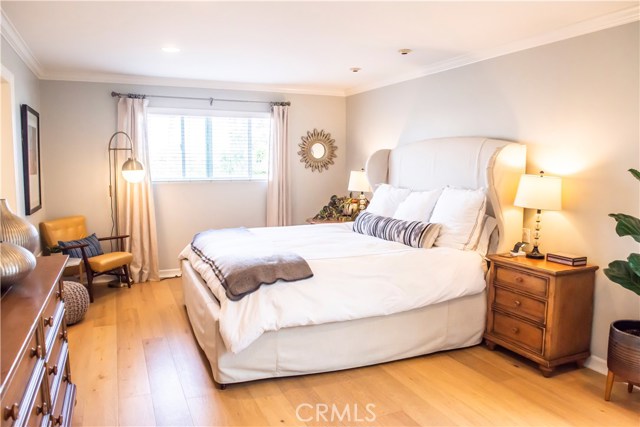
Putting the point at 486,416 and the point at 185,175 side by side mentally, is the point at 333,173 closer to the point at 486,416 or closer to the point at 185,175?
the point at 185,175

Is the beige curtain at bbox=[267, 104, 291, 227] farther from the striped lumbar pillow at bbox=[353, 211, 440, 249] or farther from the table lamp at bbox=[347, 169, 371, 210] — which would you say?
the striped lumbar pillow at bbox=[353, 211, 440, 249]

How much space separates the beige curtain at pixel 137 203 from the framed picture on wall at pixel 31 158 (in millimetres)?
842

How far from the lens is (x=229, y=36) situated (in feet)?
11.6

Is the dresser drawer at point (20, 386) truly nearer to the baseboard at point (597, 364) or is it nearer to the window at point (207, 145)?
the baseboard at point (597, 364)

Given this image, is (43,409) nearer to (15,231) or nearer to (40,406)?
(40,406)

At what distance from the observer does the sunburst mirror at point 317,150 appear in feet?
20.1

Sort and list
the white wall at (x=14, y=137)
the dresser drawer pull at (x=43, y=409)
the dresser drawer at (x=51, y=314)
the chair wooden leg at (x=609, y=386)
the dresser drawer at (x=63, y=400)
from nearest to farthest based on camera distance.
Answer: the dresser drawer pull at (x=43, y=409) → the dresser drawer at (x=51, y=314) → the dresser drawer at (x=63, y=400) → the chair wooden leg at (x=609, y=386) → the white wall at (x=14, y=137)

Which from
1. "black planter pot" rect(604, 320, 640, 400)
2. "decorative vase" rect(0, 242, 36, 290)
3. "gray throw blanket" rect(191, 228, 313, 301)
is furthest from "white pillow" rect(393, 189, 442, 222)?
"decorative vase" rect(0, 242, 36, 290)

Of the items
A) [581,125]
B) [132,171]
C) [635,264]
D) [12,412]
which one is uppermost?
[581,125]

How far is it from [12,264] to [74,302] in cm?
261

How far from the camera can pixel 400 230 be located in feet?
12.7

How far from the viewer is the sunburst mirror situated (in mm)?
6137

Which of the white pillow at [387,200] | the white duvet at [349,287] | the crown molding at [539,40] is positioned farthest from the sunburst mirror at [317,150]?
the white duvet at [349,287]

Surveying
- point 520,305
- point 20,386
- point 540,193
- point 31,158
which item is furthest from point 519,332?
point 31,158
